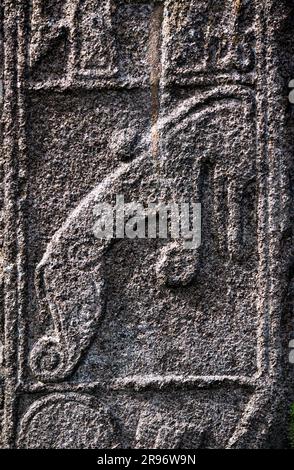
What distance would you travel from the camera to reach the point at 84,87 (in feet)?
8.19

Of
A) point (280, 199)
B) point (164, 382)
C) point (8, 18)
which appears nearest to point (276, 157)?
point (280, 199)

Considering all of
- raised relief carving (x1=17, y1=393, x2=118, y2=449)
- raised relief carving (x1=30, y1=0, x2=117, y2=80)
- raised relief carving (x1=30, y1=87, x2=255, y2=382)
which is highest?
raised relief carving (x1=30, y1=0, x2=117, y2=80)

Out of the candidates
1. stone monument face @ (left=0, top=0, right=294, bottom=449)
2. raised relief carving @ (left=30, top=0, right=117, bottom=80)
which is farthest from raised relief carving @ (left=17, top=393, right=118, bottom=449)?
raised relief carving @ (left=30, top=0, right=117, bottom=80)

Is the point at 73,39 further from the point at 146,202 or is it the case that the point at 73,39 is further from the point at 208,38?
the point at 146,202

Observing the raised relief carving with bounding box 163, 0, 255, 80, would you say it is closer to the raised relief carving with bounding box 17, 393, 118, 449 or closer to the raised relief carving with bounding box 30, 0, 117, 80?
the raised relief carving with bounding box 30, 0, 117, 80

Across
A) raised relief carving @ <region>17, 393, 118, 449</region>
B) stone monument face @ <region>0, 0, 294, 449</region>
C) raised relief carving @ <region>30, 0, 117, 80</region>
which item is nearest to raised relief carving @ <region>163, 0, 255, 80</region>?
stone monument face @ <region>0, 0, 294, 449</region>

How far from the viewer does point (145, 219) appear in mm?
2512

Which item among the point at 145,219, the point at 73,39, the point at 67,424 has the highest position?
the point at 73,39

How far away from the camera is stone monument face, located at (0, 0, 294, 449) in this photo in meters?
2.48

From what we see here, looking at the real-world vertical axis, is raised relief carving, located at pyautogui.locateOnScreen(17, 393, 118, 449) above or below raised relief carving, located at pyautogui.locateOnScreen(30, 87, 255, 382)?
below

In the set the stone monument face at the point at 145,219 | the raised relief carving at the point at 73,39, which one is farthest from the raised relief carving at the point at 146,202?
the raised relief carving at the point at 73,39

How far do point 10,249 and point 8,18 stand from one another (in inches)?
29.2

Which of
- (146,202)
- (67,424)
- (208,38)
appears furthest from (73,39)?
(67,424)
